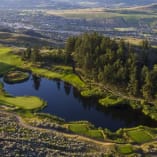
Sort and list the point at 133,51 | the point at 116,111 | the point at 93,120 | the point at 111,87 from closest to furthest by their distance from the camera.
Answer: the point at 93,120, the point at 116,111, the point at 111,87, the point at 133,51

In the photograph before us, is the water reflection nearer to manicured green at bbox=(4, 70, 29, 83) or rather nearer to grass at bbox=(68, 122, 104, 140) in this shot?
manicured green at bbox=(4, 70, 29, 83)

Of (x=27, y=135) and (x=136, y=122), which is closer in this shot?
(x=27, y=135)

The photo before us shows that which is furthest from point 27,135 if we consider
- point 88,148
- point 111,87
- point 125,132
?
point 111,87

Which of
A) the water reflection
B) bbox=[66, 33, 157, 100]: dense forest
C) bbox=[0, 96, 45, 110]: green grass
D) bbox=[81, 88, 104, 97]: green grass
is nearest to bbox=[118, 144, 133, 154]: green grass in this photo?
bbox=[0, 96, 45, 110]: green grass

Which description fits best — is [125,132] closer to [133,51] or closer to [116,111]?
[116,111]

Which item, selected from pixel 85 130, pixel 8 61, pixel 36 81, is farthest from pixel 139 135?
pixel 8 61

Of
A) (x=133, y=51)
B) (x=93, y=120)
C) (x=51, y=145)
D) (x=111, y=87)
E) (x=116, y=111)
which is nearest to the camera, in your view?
(x=51, y=145)

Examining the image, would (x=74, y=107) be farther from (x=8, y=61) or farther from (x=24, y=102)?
(x=8, y=61)
